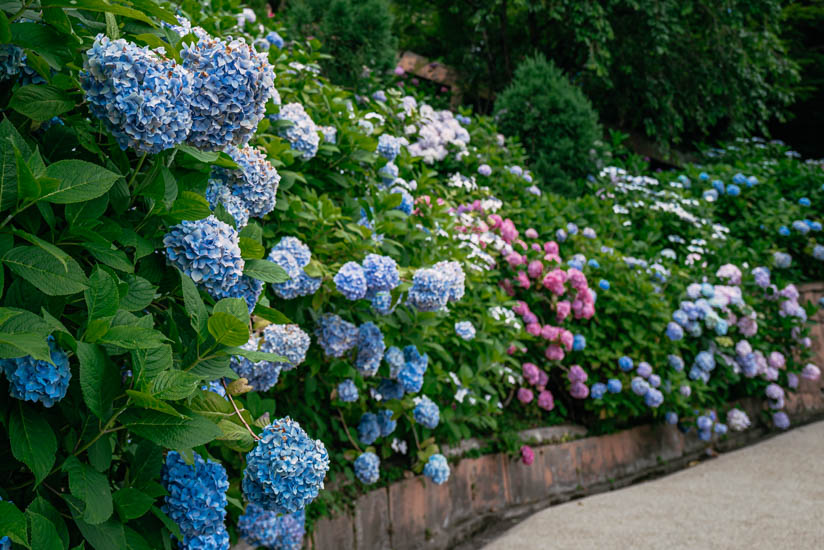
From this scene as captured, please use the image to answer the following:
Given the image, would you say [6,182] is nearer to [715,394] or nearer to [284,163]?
[284,163]

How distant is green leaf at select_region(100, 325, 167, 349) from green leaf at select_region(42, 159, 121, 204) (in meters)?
0.18

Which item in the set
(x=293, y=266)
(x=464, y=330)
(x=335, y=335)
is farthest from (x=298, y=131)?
(x=464, y=330)

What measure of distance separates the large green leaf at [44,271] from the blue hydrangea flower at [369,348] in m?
1.22

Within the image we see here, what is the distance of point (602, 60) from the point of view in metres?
8.08

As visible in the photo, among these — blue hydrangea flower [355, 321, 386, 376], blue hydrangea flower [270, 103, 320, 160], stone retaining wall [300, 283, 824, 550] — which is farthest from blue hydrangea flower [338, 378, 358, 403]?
blue hydrangea flower [270, 103, 320, 160]

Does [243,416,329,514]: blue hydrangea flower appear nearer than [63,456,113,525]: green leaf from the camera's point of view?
No

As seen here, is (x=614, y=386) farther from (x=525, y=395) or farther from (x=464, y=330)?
(x=464, y=330)

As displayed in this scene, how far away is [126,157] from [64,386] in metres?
0.39

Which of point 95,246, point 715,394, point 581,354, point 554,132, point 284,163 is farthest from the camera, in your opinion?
point 554,132

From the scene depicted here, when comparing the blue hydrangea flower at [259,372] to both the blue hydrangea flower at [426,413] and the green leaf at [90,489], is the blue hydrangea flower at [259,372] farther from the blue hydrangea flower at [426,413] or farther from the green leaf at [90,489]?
the blue hydrangea flower at [426,413]

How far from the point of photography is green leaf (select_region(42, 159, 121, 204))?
2.84 ft

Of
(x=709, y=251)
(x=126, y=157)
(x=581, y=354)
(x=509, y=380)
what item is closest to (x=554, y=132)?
(x=709, y=251)

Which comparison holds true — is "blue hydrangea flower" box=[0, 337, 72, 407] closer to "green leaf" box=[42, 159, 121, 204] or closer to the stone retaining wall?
"green leaf" box=[42, 159, 121, 204]

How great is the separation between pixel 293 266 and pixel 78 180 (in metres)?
0.92
